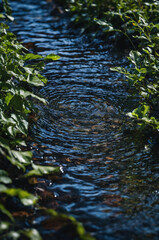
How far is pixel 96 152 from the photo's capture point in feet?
10.5

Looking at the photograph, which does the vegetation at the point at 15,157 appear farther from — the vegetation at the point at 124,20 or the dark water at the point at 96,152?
the vegetation at the point at 124,20

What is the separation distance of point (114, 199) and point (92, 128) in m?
1.15

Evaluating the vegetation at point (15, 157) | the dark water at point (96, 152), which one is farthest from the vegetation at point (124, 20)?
the vegetation at point (15, 157)

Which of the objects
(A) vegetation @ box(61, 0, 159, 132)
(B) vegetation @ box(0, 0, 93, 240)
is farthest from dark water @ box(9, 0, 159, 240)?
(A) vegetation @ box(61, 0, 159, 132)

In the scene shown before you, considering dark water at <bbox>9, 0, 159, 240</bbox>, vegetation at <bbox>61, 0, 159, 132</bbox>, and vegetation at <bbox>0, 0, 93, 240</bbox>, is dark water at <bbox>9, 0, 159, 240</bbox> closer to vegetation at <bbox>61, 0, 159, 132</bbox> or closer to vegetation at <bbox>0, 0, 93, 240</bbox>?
vegetation at <bbox>0, 0, 93, 240</bbox>

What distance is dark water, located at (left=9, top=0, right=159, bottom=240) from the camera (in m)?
2.38

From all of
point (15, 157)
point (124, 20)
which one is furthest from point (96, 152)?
point (124, 20)

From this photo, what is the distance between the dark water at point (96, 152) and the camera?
2375 mm

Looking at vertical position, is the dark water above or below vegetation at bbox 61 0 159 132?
below

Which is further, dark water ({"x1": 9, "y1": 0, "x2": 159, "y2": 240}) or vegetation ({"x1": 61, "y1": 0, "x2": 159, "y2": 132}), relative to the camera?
vegetation ({"x1": 61, "y1": 0, "x2": 159, "y2": 132})

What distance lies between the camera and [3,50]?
316 centimetres

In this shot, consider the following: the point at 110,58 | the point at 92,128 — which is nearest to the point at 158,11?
the point at 110,58

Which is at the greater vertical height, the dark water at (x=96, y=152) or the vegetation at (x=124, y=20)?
the vegetation at (x=124, y=20)

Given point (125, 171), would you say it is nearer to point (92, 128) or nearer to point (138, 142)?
point (138, 142)
